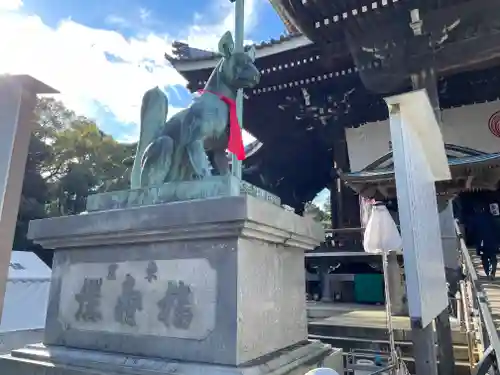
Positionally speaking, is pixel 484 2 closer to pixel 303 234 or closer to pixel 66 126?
pixel 303 234

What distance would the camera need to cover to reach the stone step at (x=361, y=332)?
495 centimetres

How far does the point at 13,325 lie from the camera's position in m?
8.70

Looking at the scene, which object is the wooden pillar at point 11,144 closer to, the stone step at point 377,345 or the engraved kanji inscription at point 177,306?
the engraved kanji inscription at point 177,306

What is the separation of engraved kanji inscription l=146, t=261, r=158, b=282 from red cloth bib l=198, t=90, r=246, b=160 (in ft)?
2.57

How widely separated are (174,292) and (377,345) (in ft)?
14.3

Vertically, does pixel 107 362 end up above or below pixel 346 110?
below

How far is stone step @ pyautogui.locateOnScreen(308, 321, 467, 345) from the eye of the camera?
4953 mm

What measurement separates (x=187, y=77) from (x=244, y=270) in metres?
6.60

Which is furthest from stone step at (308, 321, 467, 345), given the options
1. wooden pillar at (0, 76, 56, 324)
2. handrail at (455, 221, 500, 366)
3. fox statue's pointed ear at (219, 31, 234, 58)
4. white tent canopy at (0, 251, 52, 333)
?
white tent canopy at (0, 251, 52, 333)

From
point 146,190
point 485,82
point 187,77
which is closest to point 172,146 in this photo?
point 146,190

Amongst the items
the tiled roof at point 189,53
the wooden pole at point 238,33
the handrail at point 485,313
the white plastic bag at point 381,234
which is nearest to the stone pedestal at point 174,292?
the wooden pole at point 238,33

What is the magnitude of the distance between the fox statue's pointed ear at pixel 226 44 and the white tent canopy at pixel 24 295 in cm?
856

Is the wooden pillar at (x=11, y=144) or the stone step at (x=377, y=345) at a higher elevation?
the wooden pillar at (x=11, y=144)

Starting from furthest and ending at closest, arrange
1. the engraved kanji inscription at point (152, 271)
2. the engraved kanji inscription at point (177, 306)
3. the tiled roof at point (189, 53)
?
the tiled roof at point (189, 53), the engraved kanji inscription at point (152, 271), the engraved kanji inscription at point (177, 306)
